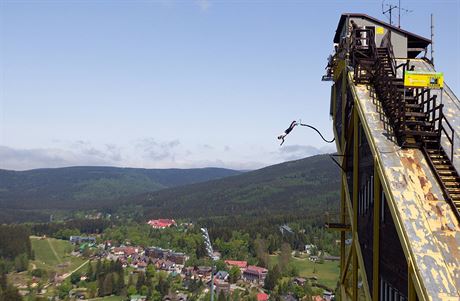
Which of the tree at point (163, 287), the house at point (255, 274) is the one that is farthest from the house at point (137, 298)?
the house at point (255, 274)

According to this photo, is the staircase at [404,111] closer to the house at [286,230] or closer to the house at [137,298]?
the house at [137,298]

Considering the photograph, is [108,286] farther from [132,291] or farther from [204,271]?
[204,271]

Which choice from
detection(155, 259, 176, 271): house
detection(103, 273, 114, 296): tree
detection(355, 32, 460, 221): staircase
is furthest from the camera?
detection(155, 259, 176, 271): house

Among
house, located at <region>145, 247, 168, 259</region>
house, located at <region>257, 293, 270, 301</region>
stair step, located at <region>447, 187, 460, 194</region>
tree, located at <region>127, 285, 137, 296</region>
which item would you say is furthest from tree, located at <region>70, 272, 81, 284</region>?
stair step, located at <region>447, 187, 460, 194</region>

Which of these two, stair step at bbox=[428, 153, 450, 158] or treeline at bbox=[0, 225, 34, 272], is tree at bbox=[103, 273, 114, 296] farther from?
stair step at bbox=[428, 153, 450, 158]

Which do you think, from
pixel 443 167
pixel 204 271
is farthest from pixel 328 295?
pixel 443 167

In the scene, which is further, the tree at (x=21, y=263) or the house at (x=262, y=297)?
the tree at (x=21, y=263)

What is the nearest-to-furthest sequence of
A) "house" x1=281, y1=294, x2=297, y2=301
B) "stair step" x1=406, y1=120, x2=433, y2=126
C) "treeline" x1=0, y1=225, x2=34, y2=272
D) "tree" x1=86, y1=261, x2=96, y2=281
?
1. "stair step" x1=406, y1=120, x2=433, y2=126
2. "house" x1=281, y1=294, x2=297, y2=301
3. "tree" x1=86, y1=261, x2=96, y2=281
4. "treeline" x1=0, y1=225, x2=34, y2=272
